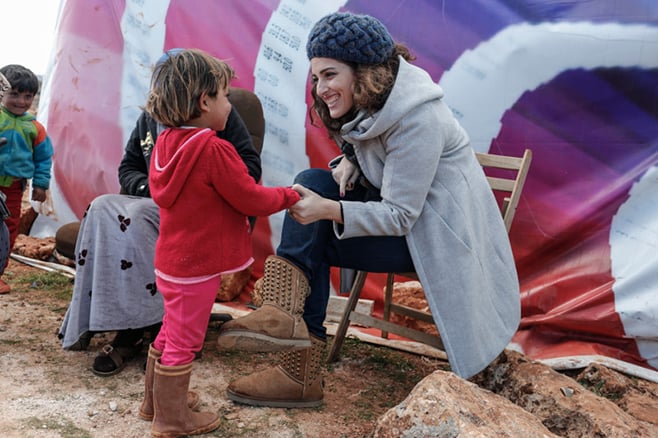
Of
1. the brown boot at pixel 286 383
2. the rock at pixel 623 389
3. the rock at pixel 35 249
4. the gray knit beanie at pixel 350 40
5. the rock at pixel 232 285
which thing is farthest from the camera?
the rock at pixel 35 249

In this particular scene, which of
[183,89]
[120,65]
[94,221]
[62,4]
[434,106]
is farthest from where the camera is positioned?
[62,4]

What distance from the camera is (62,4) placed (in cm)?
481

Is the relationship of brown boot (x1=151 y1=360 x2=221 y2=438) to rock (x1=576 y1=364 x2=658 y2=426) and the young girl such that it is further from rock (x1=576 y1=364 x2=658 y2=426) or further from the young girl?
rock (x1=576 y1=364 x2=658 y2=426)

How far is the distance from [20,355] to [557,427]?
2165mm

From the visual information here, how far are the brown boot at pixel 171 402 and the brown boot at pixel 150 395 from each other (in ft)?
0.17

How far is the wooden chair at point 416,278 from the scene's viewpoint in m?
2.71

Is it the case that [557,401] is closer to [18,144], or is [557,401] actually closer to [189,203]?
[189,203]

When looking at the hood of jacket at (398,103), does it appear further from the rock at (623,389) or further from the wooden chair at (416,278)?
the rock at (623,389)

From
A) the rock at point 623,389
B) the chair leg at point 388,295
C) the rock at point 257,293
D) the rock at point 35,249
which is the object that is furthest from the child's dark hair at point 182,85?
the rock at point 35,249

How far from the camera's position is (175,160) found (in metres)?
2.07

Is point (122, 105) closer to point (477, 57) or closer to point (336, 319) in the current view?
point (336, 319)

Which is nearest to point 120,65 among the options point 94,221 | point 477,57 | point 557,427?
point 94,221

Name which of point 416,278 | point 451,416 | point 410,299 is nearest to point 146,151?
point 416,278

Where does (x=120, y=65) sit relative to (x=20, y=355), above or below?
above
